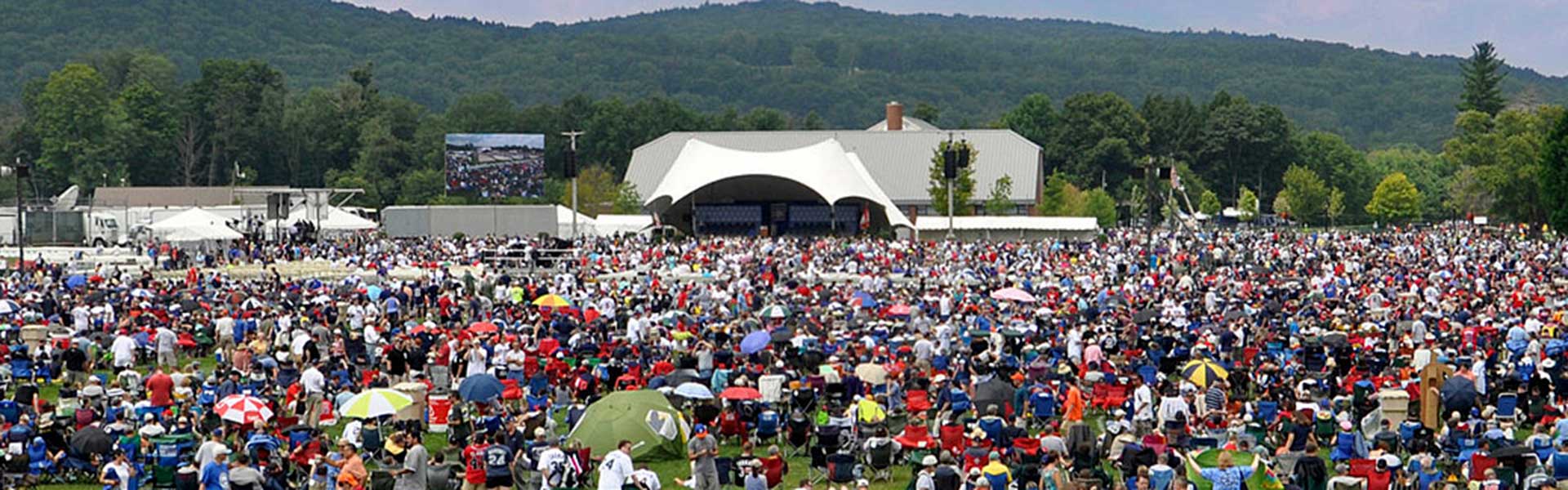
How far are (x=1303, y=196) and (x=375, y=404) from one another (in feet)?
300

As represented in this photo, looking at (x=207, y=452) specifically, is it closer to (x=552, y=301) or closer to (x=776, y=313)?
(x=776, y=313)

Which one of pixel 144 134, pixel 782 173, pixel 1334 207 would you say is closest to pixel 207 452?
pixel 782 173

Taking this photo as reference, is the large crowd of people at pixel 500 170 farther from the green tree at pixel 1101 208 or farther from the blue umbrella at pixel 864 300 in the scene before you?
the blue umbrella at pixel 864 300

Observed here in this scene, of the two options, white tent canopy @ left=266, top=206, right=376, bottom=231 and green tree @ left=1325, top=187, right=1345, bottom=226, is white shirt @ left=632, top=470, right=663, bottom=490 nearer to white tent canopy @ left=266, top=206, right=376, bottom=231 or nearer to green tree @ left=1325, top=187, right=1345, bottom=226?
white tent canopy @ left=266, top=206, right=376, bottom=231

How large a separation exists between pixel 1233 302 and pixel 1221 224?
2923 inches

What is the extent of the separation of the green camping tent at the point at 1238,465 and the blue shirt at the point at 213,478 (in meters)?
7.32

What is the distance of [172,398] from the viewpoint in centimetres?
1888

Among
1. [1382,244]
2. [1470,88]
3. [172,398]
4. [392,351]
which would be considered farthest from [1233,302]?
[1470,88]

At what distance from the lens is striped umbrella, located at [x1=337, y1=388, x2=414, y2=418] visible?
17.0m

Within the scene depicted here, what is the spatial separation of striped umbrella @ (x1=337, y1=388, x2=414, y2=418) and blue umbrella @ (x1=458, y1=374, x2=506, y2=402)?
1249mm

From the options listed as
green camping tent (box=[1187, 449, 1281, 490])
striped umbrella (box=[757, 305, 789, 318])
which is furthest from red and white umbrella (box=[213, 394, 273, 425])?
striped umbrella (box=[757, 305, 789, 318])

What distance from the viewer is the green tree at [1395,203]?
103 meters

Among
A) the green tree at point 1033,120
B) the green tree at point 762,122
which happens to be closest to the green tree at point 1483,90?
the green tree at point 1033,120

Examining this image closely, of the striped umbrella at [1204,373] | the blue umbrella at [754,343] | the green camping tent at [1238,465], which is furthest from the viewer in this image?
the blue umbrella at [754,343]
